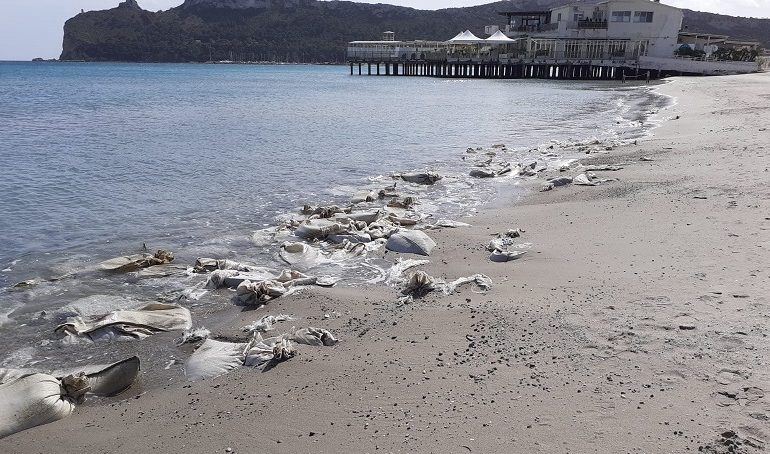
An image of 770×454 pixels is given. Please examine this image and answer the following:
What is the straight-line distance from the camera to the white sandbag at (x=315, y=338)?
5.34m

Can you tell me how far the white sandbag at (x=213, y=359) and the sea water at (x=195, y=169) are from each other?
1884 mm

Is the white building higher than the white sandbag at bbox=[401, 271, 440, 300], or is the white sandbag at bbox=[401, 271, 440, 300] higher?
the white building

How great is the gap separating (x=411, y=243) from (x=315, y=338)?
10.5ft

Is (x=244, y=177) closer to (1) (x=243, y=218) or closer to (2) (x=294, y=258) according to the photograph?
(1) (x=243, y=218)

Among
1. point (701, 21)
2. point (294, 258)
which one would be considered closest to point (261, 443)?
point (294, 258)

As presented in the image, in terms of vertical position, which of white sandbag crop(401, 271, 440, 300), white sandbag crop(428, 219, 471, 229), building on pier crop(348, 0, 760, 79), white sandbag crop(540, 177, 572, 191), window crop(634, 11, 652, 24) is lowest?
white sandbag crop(428, 219, 471, 229)

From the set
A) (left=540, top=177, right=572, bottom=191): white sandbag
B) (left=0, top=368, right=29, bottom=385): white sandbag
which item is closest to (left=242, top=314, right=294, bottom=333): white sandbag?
(left=0, top=368, right=29, bottom=385): white sandbag

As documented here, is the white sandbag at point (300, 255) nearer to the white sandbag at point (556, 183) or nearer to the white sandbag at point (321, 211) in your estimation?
the white sandbag at point (321, 211)

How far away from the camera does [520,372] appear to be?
4.40 meters

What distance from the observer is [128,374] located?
4820mm

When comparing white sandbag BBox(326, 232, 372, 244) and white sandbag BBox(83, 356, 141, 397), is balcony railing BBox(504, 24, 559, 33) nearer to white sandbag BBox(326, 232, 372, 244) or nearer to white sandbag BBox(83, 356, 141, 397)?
white sandbag BBox(326, 232, 372, 244)

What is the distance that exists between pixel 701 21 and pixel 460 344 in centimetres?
21242

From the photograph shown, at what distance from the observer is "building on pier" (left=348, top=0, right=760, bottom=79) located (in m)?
63.6

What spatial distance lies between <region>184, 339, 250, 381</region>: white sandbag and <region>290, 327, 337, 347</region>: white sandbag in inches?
19.3
